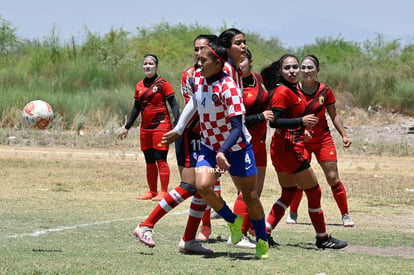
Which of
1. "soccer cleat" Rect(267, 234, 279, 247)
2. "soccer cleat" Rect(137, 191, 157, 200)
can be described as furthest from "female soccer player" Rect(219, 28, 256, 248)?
"soccer cleat" Rect(137, 191, 157, 200)

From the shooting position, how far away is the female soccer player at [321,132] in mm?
10766

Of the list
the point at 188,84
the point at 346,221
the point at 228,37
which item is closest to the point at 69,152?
the point at 346,221

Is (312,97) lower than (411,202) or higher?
higher

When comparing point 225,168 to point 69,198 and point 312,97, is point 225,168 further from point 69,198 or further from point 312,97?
point 69,198

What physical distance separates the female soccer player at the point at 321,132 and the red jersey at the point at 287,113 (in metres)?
1.47

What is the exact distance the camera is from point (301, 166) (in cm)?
909

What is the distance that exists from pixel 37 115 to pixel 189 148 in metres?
19.0

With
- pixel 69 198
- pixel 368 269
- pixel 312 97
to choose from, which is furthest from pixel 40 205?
pixel 368 269

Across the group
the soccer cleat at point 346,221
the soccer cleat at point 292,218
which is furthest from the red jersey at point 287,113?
the soccer cleat at point 292,218

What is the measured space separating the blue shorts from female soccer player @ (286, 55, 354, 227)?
9.47 feet

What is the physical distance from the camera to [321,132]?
37.1ft

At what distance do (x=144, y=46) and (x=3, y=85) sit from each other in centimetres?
1506

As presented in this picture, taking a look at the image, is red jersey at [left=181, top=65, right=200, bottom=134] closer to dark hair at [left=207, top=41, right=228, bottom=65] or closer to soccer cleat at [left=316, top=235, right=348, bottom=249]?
dark hair at [left=207, top=41, right=228, bottom=65]

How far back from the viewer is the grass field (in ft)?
24.8
